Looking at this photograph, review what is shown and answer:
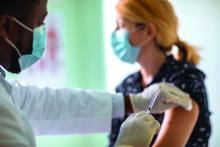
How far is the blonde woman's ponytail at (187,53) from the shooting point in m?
2.00

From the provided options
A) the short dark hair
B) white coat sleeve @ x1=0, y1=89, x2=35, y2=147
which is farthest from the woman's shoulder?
white coat sleeve @ x1=0, y1=89, x2=35, y2=147

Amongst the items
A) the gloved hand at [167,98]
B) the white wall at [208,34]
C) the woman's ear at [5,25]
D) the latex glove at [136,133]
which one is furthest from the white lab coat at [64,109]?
the white wall at [208,34]

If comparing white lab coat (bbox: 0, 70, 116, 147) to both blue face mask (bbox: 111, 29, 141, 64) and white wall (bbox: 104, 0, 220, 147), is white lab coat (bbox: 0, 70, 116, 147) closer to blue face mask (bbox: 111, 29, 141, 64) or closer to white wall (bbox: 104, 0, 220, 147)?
blue face mask (bbox: 111, 29, 141, 64)

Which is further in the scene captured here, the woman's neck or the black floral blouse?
the woman's neck

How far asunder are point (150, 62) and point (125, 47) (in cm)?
18

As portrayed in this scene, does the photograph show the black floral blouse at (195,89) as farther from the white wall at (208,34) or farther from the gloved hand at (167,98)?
the white wall at (208,34)

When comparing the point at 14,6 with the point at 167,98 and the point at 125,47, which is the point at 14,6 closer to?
the point at 167,98

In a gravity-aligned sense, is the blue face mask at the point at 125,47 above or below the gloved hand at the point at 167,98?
above

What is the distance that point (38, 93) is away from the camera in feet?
5.99

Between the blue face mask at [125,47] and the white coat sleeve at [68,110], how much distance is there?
33 centimetres

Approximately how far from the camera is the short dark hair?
129 centimetres

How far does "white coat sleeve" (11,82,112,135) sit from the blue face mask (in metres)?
0.33

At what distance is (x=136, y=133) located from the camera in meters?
1.25

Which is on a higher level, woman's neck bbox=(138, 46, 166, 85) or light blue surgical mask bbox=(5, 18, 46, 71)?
light blue surgical mask bbox=(5, 18, 46, 71)
